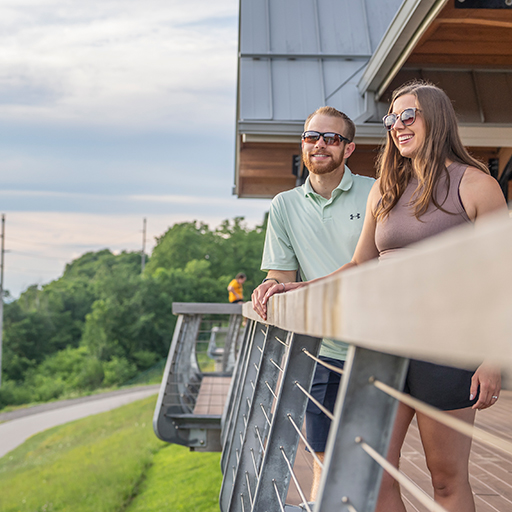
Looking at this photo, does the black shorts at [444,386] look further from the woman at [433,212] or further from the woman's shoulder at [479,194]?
the woman's shoulder at [479,194]

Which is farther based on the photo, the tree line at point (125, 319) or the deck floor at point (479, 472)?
the tree line at point (125, 319)

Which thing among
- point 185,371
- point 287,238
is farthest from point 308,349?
point 185,371

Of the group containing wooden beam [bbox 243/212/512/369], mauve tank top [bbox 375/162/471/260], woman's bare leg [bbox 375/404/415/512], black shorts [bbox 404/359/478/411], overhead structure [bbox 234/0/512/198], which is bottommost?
woman's bare leg [bbox 375/404/415/512]

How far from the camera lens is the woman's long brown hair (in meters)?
1.60

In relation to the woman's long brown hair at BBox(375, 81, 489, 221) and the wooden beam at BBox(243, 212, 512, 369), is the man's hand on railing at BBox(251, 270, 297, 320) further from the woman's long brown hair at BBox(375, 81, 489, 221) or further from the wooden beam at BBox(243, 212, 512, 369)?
the wooden beam at BBox(243, 212, 512, 369)

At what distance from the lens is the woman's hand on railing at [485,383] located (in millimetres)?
1438

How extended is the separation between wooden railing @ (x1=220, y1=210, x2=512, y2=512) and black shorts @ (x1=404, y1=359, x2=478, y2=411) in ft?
1.00

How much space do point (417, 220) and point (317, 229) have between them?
66 centimetres

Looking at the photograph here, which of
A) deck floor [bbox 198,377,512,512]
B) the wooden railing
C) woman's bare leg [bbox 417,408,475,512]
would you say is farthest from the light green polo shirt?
deck floor [bbox 198,377,512,512]

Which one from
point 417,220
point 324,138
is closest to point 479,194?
point 417,220

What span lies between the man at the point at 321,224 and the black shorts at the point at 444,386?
0.60m

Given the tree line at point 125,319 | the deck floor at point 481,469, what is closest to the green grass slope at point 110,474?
the deck floor at point 481,469

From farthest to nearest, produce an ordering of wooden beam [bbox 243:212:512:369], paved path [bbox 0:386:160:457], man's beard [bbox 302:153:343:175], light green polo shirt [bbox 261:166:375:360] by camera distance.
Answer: paved path [bbox 0:386:160:457] < man's beard [bbox 302:153:343:175] < light green polo shirt [bbox 261:166:375:360] < wooden beam [bbox 243:212:512:369]

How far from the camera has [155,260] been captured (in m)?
55.5
